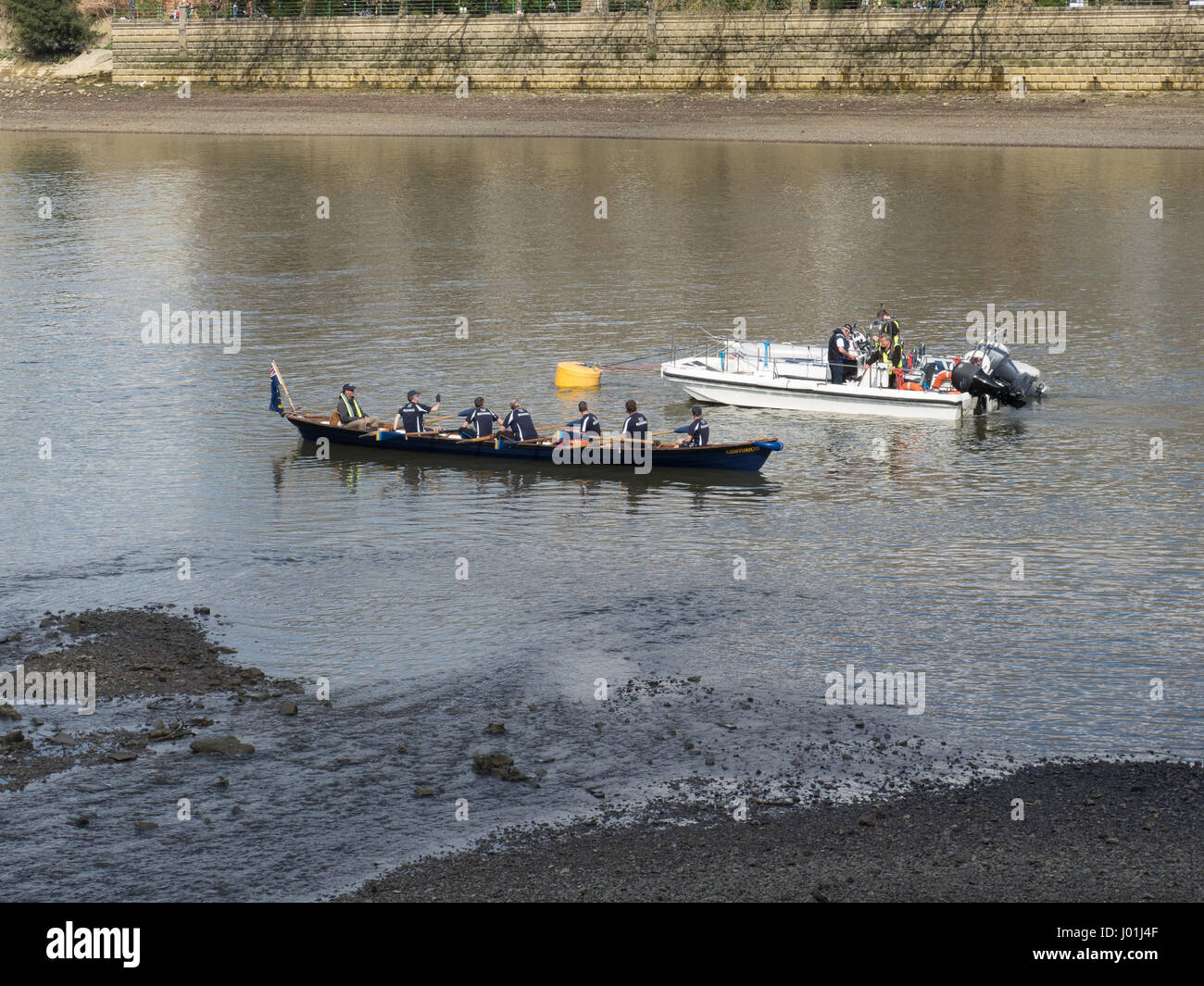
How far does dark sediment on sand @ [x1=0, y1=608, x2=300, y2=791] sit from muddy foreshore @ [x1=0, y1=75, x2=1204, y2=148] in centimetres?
6367

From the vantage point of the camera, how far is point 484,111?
9238cm

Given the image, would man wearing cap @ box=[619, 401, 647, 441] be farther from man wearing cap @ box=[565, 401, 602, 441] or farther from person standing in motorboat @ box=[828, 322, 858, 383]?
person standing in motorboat @ box=[828, 322, 858, 383]

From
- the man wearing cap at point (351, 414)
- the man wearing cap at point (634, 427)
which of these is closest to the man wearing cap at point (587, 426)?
the man wearing cap at point (634, 427)

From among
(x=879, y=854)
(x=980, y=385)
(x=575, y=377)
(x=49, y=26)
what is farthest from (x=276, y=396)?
(x=49, y=26)

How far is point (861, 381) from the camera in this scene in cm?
3719

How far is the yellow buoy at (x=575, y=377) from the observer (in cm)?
3903

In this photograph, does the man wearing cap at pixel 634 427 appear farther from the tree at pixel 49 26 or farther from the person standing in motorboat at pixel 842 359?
the tree at pixel 49 26

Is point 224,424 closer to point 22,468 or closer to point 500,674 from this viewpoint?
point 22,468

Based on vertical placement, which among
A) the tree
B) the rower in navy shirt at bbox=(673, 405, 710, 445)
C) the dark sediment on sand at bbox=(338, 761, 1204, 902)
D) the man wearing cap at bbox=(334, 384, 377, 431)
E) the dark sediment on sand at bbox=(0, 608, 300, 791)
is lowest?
the dark sediment on sand at bbox=(338, 761, 1204, 902)

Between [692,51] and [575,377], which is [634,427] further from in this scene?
[692,51]

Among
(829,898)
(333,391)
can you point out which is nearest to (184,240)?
(333,391)

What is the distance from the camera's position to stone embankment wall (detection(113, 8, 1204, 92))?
261 feet

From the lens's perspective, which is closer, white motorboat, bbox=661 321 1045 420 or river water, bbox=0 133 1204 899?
river water, bbox=0 133 1204 899

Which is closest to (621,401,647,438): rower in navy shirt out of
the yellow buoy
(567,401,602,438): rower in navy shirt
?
(567,401,602,438): rower in navy shirt
